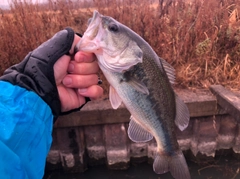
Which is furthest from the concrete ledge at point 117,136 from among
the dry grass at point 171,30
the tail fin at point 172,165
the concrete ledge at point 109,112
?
the tail fin at point 172,165

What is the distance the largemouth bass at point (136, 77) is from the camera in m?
1.49

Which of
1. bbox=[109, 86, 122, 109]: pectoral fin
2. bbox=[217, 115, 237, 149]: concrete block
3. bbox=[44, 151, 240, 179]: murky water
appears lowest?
bbox=[44, 151, 240, 179]: murky water

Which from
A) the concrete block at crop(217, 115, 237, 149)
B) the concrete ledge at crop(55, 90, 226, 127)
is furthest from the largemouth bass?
the concrete block at crop(217, 115, 237, 149)

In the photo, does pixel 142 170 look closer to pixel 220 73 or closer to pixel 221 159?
pixel 221 159

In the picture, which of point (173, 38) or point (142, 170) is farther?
point (173, 38)

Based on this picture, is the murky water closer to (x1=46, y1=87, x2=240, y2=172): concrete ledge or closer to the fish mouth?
(x1=46, y1=87, x2=240, y2=172): concrete ledge

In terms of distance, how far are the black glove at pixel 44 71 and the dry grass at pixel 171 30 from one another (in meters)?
2.65

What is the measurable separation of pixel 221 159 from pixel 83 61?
322cm

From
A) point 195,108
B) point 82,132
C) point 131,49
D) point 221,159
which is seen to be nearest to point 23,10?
point 82,132

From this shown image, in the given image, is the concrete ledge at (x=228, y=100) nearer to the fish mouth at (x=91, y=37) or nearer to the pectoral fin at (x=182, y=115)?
the pectoral fin at (x=182, y=115)

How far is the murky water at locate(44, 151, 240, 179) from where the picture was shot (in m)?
3.79

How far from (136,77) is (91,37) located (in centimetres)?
35

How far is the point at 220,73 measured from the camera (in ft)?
13.7

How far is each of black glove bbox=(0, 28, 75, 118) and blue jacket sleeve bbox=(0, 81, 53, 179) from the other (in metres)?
0.07
